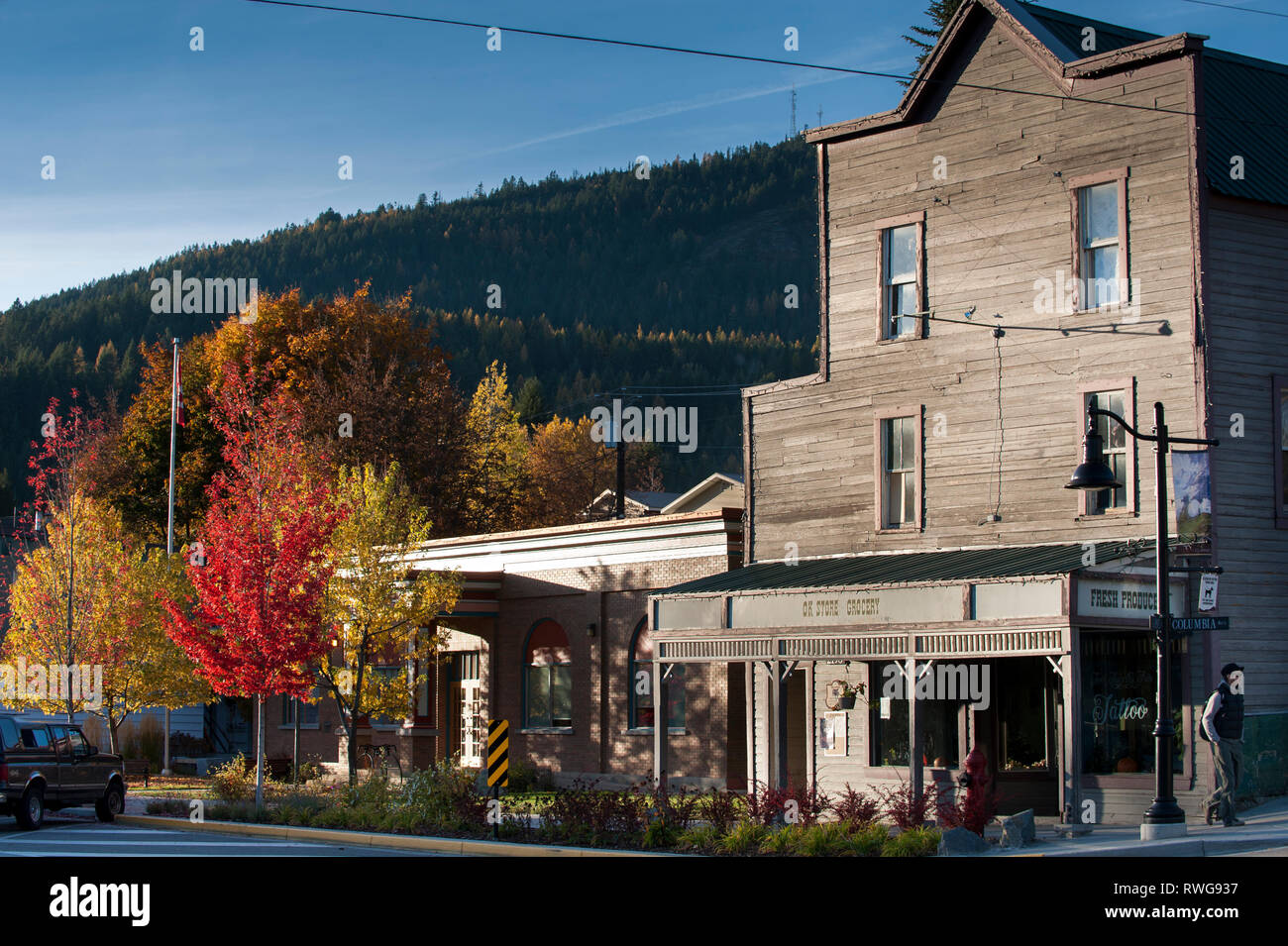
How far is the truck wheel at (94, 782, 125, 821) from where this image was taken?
91.5 ft

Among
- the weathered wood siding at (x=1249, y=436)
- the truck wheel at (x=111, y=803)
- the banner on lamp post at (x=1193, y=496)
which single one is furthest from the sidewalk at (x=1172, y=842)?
the truck wheel at (x=111, y=803)

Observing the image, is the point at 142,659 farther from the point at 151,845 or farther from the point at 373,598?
the point at 151,845

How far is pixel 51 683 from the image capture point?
37000 mm

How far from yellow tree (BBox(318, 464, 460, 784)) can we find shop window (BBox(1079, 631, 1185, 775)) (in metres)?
14.2

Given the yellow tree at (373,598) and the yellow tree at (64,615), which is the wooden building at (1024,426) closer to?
the yellow tree at (373,598)

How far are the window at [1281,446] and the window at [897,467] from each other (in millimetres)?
5929

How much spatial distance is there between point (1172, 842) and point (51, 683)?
28.0 metres

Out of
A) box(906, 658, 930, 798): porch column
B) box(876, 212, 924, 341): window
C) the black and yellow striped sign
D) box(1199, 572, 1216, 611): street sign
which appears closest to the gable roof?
box(876, 212, 924, 341): window

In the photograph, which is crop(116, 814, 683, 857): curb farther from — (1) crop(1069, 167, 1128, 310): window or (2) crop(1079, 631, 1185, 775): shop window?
(1) crop(1069, 167, 1128, 310): window

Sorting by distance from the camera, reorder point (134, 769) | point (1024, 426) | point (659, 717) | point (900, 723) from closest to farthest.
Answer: point (1024, 426) → point (659, 717) → point (900, 723) → point (134, 769)

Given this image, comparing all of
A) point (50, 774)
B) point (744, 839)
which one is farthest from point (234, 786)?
point (744, 839)

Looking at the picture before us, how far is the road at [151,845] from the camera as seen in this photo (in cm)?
2041
